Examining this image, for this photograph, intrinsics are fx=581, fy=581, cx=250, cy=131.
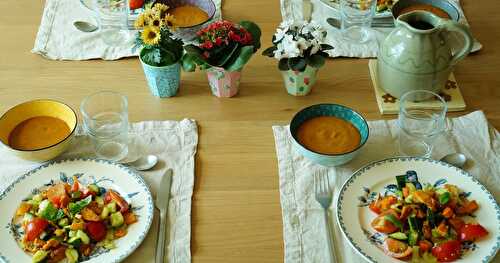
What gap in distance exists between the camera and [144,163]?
117cm

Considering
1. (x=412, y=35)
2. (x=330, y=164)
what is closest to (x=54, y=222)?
(x=330, y=164)

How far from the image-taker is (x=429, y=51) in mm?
1212

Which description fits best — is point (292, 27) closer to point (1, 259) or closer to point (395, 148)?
point (395, 148)

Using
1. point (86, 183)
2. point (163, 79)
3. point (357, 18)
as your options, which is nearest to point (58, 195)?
point (86, 183)

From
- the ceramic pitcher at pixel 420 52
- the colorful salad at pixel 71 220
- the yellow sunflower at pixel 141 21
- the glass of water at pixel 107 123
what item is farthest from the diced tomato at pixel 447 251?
the yellow sunflower at pixel 141 21

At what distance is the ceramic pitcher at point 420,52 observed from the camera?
1.20 meters

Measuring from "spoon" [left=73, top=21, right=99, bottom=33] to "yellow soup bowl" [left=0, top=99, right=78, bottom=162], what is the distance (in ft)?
1.17

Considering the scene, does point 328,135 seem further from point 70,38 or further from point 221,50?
point 70,38

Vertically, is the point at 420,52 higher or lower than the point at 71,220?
higher

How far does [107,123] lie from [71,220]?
28 cm

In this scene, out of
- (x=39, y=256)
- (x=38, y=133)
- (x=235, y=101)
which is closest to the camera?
(x=39, y=256)

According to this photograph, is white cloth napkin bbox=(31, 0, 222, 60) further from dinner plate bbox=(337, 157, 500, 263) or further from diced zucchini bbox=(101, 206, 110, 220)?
dinner plate bbox=(337, 157, 500, 263)

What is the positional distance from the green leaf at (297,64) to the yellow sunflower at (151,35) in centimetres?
29

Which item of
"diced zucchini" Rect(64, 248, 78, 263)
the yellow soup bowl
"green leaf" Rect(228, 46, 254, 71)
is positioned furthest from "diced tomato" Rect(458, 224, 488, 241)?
the yellow soup bowl
